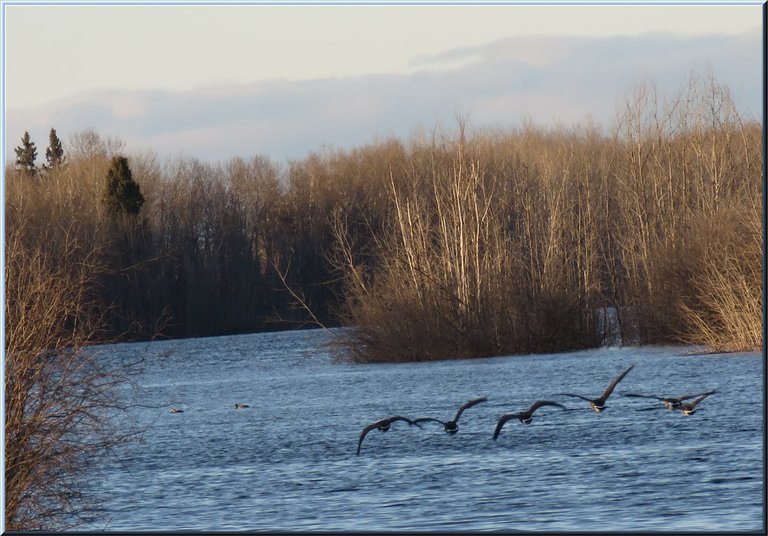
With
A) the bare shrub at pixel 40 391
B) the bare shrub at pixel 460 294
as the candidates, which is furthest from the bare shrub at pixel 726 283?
the bare shrub at pixel 40 391

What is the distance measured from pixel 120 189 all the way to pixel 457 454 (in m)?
34.2

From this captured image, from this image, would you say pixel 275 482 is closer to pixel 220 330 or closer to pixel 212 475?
pixel 212 475

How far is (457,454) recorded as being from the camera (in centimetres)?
1916

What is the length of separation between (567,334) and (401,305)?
4.41m

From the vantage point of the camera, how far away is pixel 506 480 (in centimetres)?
1659

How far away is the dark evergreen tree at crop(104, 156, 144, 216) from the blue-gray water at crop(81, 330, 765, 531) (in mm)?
19476

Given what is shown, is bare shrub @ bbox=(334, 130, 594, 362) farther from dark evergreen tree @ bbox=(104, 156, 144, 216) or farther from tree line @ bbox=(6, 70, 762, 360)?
dark evergreen tree @ bbox=(104, 156, 144, 216)

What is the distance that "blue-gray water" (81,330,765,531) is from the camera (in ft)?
47.0

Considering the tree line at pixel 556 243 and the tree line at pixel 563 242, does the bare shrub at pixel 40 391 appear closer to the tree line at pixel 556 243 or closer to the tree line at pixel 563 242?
the tree line at pixel 556 243

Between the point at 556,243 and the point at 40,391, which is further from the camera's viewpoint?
the point at 556,243

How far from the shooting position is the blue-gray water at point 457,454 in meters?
14.3

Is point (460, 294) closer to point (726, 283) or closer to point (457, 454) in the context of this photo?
point (726, 283)

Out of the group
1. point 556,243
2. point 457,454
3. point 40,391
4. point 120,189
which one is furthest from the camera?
point 120,189

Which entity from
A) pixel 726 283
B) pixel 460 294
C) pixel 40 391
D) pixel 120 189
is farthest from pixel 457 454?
pixel 120 189
